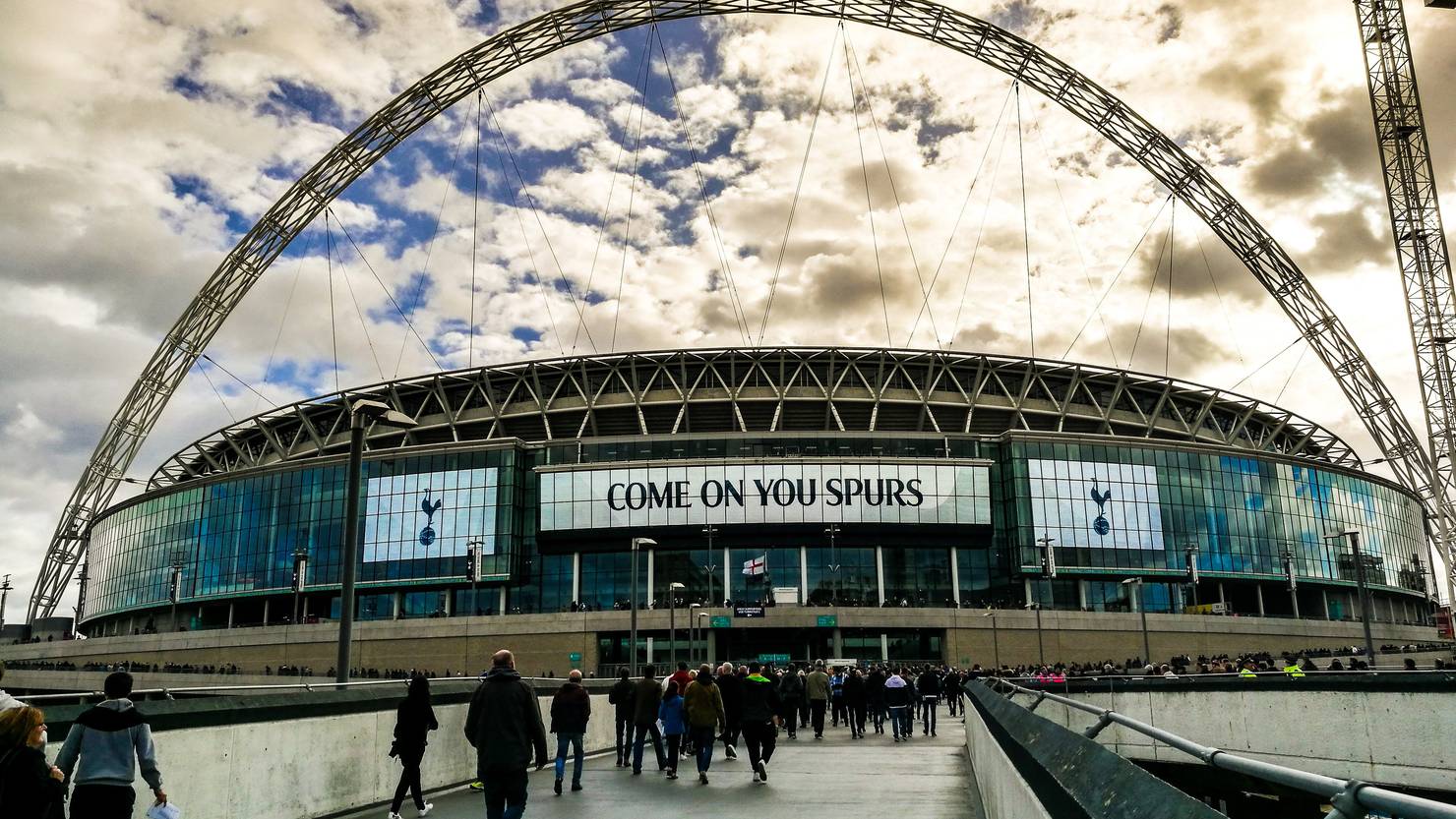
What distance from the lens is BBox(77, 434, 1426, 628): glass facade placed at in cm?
8381

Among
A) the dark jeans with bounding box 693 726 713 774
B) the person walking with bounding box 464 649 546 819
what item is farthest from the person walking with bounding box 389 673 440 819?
the dark jeans with bounding box 693 726 713 774

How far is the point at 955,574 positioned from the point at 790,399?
21.1 m

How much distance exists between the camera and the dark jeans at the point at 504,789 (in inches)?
415

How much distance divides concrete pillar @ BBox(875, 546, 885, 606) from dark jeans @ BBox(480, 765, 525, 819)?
7400cm

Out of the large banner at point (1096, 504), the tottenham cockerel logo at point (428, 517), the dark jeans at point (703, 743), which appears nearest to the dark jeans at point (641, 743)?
the dark jeans at point (703, 743)

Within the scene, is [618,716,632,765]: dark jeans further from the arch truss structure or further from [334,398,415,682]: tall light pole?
the arch truss structure

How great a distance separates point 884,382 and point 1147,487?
23.7 meters

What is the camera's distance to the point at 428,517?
8631cm

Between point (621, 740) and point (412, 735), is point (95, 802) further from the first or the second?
point (621, 740)

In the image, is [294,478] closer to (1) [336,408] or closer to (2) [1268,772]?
(1) [336,408]

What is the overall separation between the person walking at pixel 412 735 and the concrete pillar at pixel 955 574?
74.3 m

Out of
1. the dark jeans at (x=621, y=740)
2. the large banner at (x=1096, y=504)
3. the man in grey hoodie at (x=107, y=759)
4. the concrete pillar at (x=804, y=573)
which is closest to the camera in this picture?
the man in grey hoodie at (x=107, y=759)

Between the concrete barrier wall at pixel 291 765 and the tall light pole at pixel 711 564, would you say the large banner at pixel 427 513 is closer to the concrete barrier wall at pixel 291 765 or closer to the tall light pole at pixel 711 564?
the tall light pole at pixel 711 564

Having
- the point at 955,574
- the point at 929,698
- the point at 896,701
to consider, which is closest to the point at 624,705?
the point at 896,701
